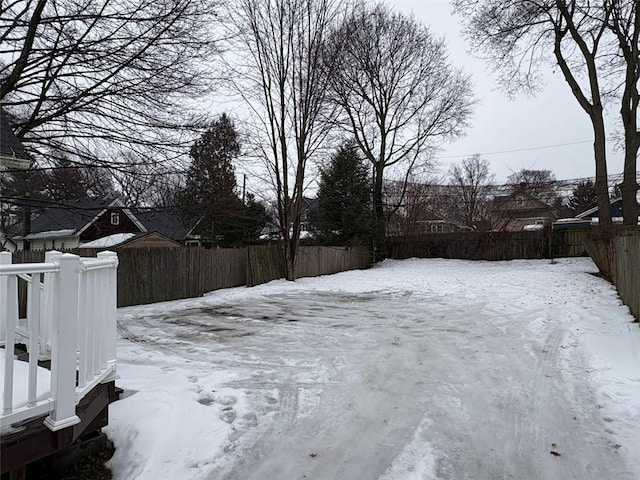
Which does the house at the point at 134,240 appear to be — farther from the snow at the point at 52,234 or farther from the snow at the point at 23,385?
the snow at the point at 23,385

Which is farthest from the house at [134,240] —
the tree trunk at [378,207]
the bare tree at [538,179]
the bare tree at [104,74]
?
the bare tree at [538,179]

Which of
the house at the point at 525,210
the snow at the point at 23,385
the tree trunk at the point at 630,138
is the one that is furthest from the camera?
the house at the point at 525,210

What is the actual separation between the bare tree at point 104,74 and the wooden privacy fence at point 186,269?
8.94 ft

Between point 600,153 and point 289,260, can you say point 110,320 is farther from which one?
point 600,153

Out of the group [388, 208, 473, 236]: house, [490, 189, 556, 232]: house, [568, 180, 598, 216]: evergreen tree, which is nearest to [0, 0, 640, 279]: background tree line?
[388, 208, 473, 236]: house

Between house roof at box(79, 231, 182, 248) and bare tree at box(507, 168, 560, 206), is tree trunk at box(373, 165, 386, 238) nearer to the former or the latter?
house roof at box(79, 231, 182, 248)

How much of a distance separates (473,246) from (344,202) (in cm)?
742

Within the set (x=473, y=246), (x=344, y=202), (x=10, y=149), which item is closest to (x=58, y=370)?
(x=10, y=149)

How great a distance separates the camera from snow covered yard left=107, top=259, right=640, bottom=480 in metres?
2.83

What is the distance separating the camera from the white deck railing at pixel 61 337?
7.39 ft

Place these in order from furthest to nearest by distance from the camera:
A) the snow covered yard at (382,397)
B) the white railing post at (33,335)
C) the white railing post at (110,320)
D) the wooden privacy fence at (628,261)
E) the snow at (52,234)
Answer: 1. the snow at (52,234)
2. the wooden privacy fence at (628,261)
3. the white railing post at (110,320)
4. the snow covered yard at (382,397)
5. the white railing post at (33,335)

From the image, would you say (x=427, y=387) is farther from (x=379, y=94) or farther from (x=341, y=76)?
(x=379, y=94)

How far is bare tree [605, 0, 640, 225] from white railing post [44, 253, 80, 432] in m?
17.5

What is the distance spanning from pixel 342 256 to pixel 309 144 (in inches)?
280
